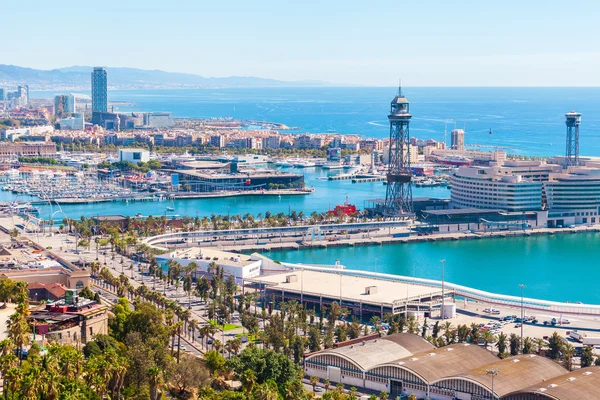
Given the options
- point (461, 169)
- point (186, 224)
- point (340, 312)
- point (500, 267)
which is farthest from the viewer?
point (461, 169)

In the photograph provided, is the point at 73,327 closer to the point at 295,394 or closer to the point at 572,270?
the point at 295,394

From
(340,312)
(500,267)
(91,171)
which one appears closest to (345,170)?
(91,171)

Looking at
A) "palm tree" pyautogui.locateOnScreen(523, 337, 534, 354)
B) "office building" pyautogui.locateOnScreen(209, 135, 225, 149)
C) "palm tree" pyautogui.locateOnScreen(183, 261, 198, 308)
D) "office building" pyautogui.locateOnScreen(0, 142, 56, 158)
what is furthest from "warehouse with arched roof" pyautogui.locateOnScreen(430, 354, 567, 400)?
"office building" pyautogui.locateOnScreen(209, 135, 225, 149)

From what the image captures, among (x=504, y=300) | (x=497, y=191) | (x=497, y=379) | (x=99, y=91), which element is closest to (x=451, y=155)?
(x=497, y=191)

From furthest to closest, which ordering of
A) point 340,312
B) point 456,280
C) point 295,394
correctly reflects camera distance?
point 456,280
point 340,312
point 295,394

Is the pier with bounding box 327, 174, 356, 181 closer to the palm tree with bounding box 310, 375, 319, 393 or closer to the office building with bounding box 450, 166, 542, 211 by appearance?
the office building with bounding box 450, 166, 542, 211
